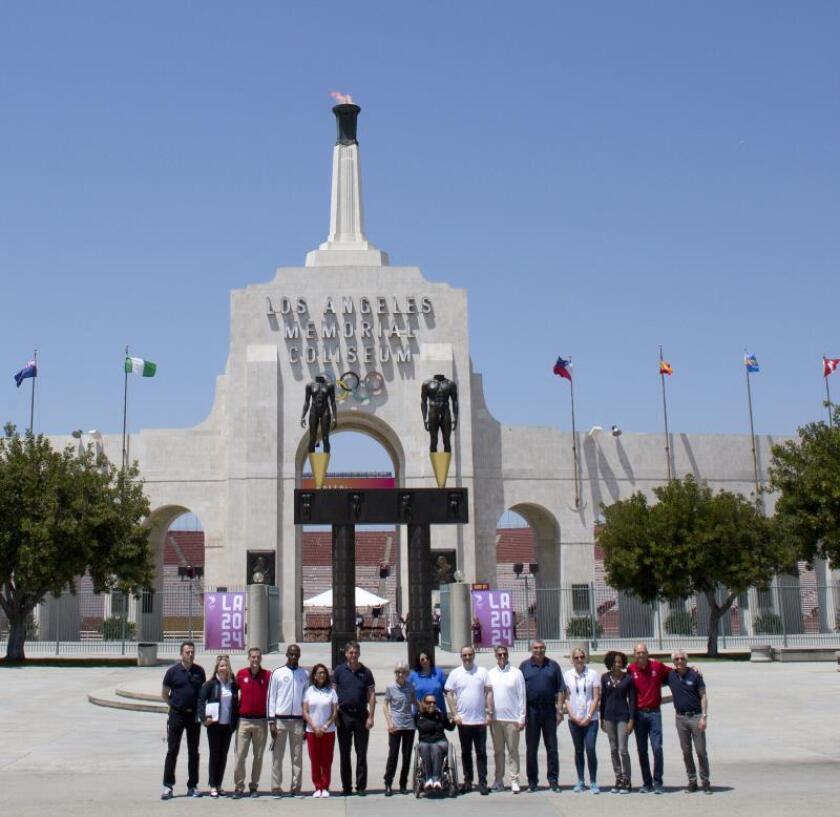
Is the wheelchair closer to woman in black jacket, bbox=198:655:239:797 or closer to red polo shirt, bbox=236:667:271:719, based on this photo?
red polo shirt, bbox=236:667:271:719

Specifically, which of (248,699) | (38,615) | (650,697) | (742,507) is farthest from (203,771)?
(38,615)

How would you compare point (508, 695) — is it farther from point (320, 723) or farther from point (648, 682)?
point (320, 723)

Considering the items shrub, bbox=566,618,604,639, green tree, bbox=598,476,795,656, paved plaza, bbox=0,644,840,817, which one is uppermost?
green tree, bbox=598,476,795,656

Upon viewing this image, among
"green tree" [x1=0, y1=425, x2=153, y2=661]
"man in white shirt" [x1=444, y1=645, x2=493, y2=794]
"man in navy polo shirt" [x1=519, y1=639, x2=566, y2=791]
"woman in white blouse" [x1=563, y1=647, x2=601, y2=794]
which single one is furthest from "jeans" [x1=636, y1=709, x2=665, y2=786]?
"green tree" [x1=0, y1=425, x2=153, y2=661]

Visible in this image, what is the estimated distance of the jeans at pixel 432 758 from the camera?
12.8 metres

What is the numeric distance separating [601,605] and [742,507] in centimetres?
1784

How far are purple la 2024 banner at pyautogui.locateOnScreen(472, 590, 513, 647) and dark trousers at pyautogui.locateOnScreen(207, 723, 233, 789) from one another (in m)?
23.7

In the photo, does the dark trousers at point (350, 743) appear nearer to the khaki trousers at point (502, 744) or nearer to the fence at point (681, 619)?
the khaki trousers at point (502, 744)

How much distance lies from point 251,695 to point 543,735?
3.37 meters

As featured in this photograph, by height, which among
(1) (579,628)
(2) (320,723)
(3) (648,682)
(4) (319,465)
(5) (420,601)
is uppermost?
(4) (319,465)

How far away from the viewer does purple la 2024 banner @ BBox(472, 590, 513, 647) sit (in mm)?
36312

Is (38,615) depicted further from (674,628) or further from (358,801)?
(358,801)

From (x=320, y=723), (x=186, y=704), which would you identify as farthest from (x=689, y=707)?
(x=186, y=704)

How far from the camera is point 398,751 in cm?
1316
